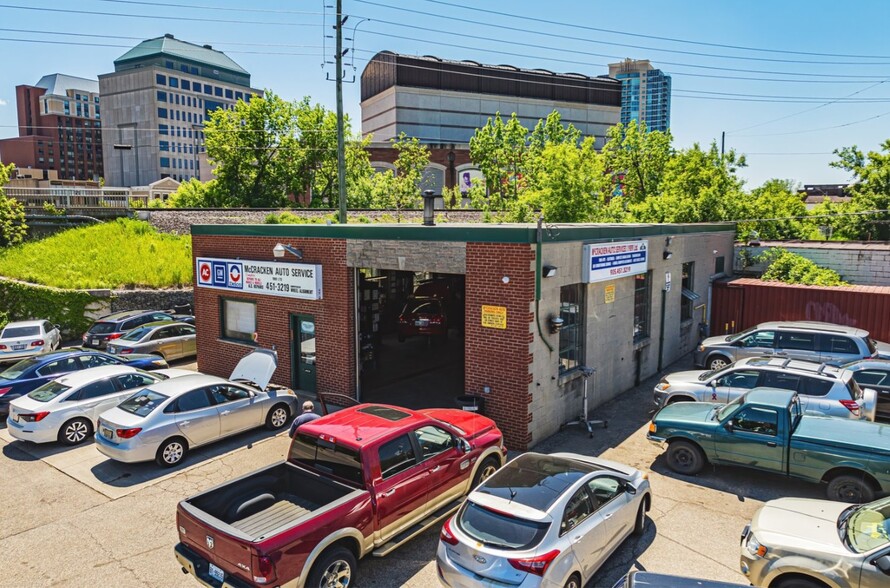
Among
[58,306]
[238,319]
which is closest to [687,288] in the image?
[238,319]

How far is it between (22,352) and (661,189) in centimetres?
3154

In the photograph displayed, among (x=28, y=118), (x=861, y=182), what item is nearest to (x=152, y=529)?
(x=861, y=182)

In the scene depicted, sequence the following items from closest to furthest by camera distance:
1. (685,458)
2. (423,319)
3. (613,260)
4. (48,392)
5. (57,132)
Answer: (685,458), (48,392), (613,260), (423,319), (57,132)

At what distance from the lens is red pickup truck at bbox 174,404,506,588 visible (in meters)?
6.52

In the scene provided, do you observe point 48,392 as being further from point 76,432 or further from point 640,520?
point 640,520

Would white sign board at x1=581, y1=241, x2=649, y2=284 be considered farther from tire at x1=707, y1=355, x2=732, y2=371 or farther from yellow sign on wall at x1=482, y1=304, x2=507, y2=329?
tire at x1=707, y1=355, x2=732, y2=371

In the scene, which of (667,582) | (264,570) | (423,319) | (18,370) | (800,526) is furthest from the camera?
(423,319)

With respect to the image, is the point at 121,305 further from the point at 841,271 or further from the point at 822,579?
the point at 841,271

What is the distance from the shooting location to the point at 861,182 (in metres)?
31.0

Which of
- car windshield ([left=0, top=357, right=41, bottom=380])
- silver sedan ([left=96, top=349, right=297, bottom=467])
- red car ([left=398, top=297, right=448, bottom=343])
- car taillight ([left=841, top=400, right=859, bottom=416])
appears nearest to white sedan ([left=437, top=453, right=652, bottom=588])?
car taillight ([left=841, top=400, right=859, bottom=416])

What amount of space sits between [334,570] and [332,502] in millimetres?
796

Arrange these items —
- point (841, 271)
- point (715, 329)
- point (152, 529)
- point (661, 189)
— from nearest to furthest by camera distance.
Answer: point (152, 529) → point (715, 329) → point (841, 271) → point (661, 189)

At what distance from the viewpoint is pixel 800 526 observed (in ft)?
23.3

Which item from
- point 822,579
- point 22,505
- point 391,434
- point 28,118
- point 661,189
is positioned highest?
point 28,118
